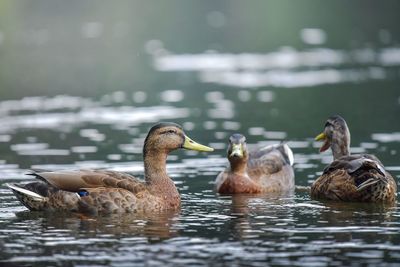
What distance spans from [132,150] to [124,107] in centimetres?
777

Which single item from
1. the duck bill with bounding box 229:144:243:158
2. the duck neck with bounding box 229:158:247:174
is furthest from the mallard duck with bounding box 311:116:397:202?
the duck neck with bounding box 229:158:247:174

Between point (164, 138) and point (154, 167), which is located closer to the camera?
A: point (154, 167)

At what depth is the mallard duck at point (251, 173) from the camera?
1945cm

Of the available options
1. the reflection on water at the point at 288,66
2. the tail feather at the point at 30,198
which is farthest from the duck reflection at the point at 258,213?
the reflection on water at the point at 288,66

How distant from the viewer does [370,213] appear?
16594mm

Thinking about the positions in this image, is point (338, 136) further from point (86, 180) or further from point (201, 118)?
point (201, 118)

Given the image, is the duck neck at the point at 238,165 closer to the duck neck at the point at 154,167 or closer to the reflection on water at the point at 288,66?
the duck neck at the point at 154,167

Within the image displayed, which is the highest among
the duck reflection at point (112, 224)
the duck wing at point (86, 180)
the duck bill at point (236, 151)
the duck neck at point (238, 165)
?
the duck bill at point (236, 151)

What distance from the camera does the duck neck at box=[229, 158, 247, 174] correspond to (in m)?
19.8

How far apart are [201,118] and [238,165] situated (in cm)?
910

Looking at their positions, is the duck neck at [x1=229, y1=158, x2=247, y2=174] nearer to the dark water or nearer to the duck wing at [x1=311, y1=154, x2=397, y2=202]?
the dark water

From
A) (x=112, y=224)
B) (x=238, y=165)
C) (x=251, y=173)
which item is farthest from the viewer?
(x=251, y=173)

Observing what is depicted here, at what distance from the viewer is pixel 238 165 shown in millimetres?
19859

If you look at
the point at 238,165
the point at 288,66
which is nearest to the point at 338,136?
the point at 238,165
